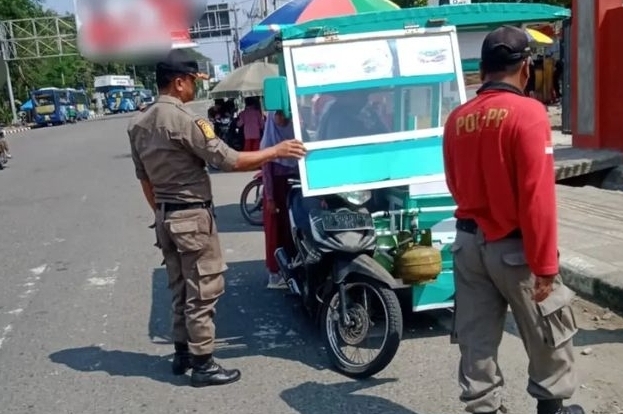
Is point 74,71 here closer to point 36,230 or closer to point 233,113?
point 233,113

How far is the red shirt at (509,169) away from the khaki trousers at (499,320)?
0.38 feet

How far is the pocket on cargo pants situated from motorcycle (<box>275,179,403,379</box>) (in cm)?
126

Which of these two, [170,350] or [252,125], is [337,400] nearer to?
[170,350]

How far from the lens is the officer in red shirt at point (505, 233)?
2.95 m

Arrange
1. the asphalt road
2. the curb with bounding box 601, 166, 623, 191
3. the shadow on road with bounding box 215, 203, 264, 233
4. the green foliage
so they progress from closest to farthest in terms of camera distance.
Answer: the asphalt road
the shadow on road with bounding box 215, 203, 264, 233
the curb with bounding box 601, 166, 623, 191
the green foliage

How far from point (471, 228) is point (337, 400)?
4.71 feet

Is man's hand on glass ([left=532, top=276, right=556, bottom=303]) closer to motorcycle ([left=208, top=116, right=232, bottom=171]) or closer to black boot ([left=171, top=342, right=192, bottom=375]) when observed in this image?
black boot ([left=171, top=342, right=192, bottom=375])

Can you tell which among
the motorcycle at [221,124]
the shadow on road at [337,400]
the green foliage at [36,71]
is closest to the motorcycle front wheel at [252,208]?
the shadow on road at [337,400]

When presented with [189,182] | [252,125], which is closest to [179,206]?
Result: [189,182]

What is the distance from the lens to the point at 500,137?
2992 millimetres

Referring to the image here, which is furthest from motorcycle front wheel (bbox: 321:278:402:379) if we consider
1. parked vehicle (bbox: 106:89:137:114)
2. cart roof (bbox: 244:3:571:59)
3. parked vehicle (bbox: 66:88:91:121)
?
parked vehicle (bbox: 106:89:137:114)

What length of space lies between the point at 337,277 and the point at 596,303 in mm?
2448

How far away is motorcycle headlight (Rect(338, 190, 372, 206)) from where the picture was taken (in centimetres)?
489

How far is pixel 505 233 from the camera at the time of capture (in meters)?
3.11
